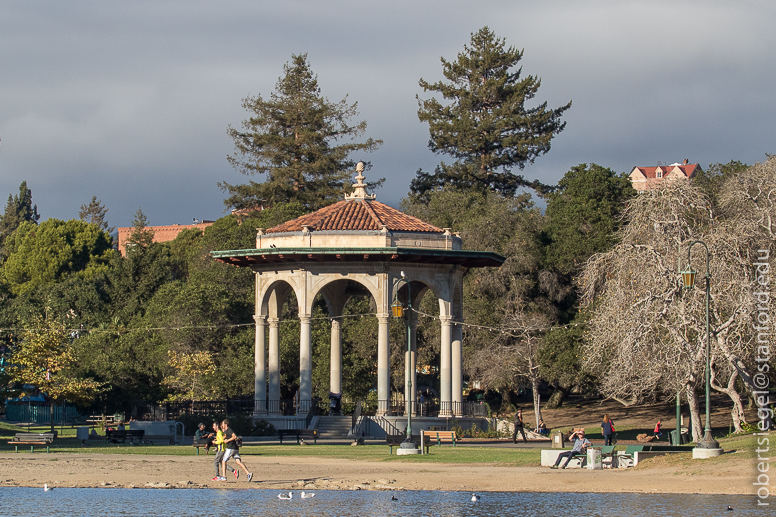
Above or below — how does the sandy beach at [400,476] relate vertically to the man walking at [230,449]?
below

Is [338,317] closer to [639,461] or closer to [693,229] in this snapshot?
[693,229]

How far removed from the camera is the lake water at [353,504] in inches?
695

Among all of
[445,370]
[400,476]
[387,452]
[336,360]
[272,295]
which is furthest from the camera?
[336,360]

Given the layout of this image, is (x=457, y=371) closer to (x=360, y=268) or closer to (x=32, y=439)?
(x=360, y=268)

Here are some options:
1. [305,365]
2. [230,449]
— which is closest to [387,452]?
[230,449]

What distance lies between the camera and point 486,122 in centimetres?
7600

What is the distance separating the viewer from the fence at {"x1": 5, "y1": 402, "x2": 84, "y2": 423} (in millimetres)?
56812

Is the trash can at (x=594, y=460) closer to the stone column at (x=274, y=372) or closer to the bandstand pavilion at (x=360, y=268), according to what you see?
the bandstand pavilion at (x=360, y=268)

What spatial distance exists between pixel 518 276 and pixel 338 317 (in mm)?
15889

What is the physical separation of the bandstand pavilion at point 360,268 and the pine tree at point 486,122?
33.0 m

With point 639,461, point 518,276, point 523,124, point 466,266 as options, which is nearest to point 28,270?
point 523,124

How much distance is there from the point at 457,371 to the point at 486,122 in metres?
35.9

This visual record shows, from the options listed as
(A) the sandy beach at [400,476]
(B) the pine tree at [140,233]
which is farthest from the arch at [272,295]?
(B) the pine tree at [140,233]

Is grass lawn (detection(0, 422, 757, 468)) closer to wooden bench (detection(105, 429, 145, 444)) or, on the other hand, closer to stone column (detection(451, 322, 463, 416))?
wooden bench (detection(105, 429, 145, 444))
